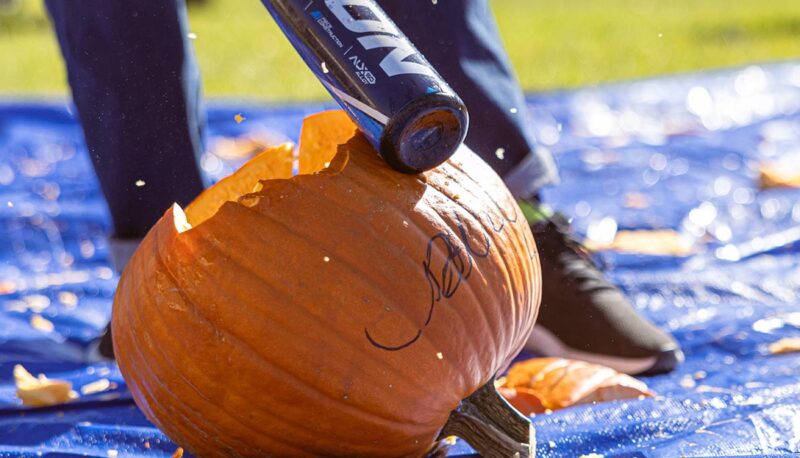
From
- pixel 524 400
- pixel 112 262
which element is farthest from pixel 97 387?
pixel 524 400

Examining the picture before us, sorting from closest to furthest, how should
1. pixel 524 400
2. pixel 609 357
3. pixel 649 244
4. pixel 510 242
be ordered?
pixel 510 242 < pixel 524 400 < pixel 609 357 < pixel 649 244

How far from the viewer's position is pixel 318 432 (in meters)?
1.37

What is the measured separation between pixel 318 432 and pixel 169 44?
883 mm

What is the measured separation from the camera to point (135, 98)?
1.97m

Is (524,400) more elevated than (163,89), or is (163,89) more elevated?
(163,89)

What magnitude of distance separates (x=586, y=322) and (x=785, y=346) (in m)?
0.41

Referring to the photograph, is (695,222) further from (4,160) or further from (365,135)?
(4,160)

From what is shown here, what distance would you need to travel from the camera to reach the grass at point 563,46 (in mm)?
6027

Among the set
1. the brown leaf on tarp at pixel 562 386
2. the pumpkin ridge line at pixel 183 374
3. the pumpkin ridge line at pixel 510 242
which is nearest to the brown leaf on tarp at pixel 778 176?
the brown leaf on tarp at pixel 562 386

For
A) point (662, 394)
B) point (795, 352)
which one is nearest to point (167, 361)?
point (662, 394)

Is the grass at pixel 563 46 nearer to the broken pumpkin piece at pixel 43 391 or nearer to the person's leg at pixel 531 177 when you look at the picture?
the person's leg at pixel 531 177

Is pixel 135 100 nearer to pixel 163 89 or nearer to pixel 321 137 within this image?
pixel 163 89

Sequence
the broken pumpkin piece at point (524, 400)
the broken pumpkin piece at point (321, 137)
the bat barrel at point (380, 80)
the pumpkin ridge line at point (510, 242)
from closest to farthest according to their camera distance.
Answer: the bat barrel at point (380, 80), the pumpkin ridge line at point (510, 242), the broken pumpkin piece at point (321, 137), the broken pumpkin piece at point (524, 400)
